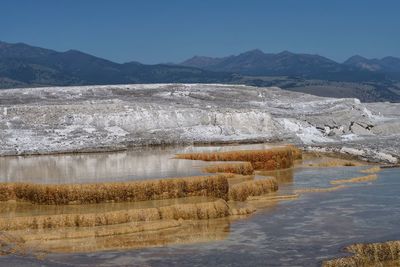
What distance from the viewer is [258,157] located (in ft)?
109

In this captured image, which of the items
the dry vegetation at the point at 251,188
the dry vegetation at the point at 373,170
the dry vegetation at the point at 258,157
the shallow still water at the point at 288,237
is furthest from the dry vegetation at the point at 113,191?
the dry vegetation at the point at 373,170

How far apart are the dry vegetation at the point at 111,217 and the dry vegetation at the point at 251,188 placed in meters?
3.00

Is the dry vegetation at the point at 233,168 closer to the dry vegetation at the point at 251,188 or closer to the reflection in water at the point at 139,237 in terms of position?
the dry vegetation at the point at 251,188

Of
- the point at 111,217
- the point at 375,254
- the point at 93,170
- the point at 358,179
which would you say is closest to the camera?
the point at 375,254

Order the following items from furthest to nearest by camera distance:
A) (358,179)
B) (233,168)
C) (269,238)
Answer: (358,179)
(233,168)
(269,238)

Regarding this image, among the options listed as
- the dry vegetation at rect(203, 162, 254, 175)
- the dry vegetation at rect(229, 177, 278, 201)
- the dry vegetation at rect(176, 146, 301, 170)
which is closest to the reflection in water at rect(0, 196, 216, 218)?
the dry vegetation at rect(229, 177, 278, 201)

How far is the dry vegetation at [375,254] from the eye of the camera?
15.7 m

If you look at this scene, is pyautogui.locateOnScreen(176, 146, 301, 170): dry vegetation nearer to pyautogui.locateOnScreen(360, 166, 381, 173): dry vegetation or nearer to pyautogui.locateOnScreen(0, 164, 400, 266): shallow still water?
pyautogui.locateOnScreen(360, 166, 381, 173): dry vegetation

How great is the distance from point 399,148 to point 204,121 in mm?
13869

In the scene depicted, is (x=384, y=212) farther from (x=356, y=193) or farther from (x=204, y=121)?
(x=204, y=121)

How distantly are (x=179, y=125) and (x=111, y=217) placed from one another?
30.4 metres

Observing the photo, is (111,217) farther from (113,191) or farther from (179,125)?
(179,125)

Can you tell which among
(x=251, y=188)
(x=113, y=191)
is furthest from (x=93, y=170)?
(x=251, y=188)

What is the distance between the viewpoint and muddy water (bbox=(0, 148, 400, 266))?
15.7m
